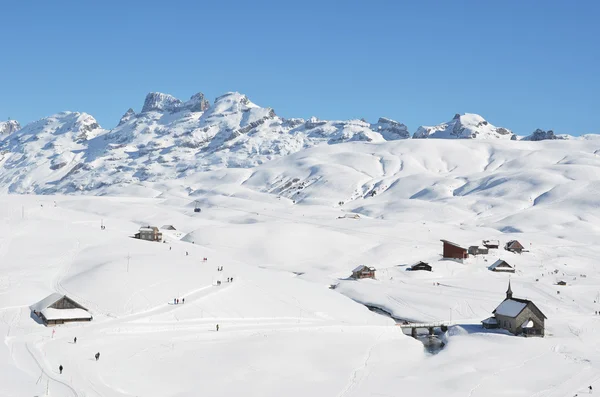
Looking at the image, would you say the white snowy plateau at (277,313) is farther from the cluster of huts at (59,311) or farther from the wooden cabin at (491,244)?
the wooden cabin at (491,244)

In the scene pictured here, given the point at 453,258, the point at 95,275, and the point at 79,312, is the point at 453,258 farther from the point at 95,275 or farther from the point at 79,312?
the point at 79,312

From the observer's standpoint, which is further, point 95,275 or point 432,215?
point 432,215

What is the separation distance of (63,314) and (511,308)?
1781 inches

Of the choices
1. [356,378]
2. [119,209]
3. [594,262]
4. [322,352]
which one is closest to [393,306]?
[322,352]

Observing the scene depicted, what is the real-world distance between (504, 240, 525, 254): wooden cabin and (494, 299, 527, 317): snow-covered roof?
53.8 metres

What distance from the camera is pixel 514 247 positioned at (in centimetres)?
11775

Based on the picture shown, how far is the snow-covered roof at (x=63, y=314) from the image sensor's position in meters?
57.0

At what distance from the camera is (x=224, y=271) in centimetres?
8319

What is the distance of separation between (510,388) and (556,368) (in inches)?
311

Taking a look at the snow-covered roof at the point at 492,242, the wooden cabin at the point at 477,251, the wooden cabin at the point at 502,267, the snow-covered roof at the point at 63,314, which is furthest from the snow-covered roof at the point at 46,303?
the snow-covered roof at the point at 492,242

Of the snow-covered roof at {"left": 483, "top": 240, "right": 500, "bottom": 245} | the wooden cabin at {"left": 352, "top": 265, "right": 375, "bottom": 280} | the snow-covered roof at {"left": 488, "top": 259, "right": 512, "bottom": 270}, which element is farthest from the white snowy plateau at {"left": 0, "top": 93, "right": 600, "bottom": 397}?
the snow-covered roof at {"left": 483, "top": 240, "right": 500, "bottom": 245}

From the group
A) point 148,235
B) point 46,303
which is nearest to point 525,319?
point 46,303

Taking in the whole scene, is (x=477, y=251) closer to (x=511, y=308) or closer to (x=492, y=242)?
(x=492, y=242)

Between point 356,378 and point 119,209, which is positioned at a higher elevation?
point 119,209
